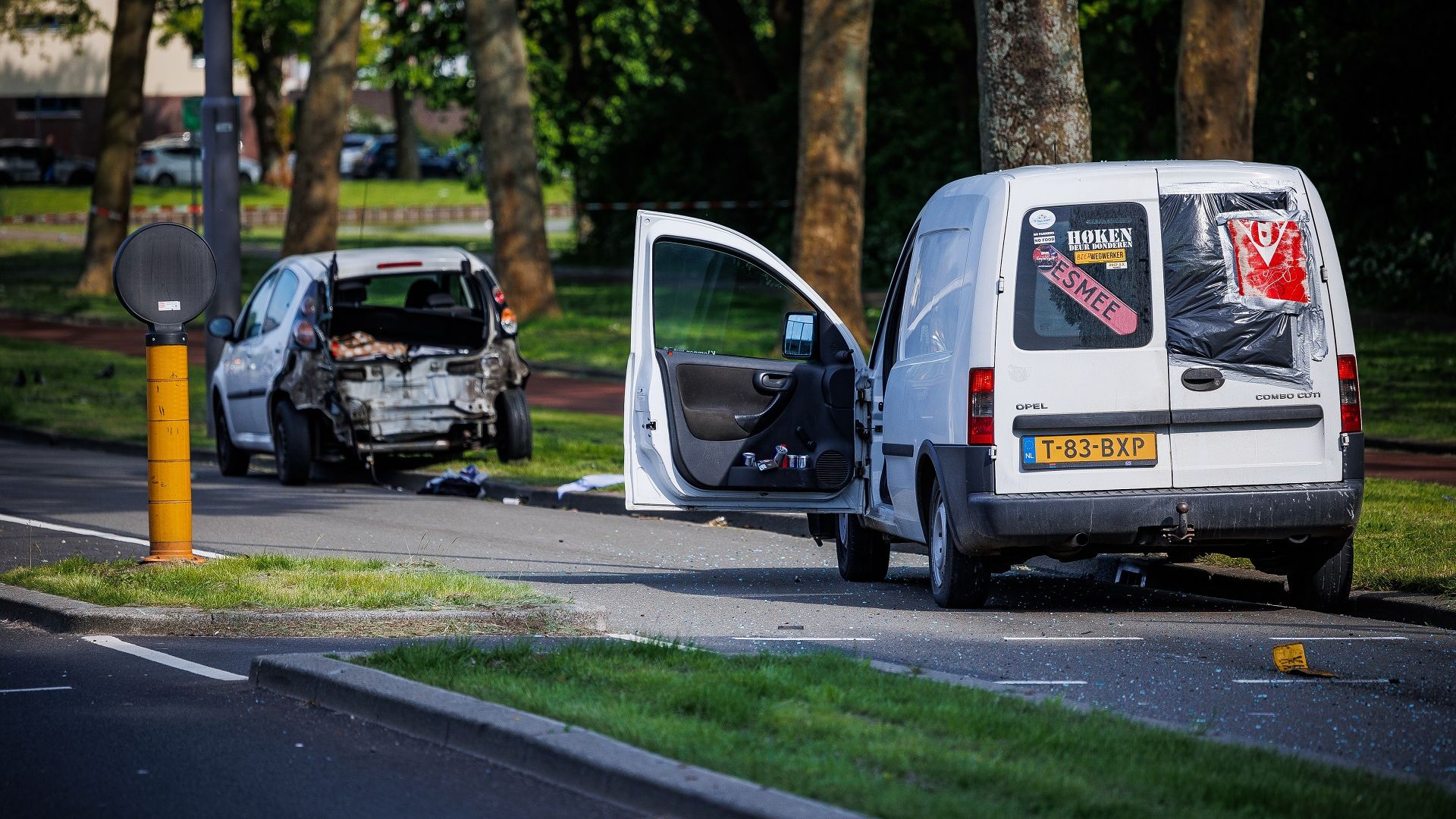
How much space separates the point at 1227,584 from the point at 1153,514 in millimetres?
1532

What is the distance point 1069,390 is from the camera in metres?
8.79

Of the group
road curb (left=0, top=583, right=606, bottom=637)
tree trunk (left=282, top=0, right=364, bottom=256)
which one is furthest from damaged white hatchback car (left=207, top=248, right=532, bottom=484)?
tree trunk (left=282, top=0, right=364, bottom=256)

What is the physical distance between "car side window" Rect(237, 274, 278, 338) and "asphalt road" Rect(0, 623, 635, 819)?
964 cm

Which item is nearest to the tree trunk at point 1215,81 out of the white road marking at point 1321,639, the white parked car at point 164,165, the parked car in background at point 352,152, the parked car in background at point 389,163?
the white road marking at point 1321,639

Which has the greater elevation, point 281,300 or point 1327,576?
point 281,300

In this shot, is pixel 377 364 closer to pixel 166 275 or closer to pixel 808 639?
pixel 166 275

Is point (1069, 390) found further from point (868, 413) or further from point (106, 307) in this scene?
point (106, 307)

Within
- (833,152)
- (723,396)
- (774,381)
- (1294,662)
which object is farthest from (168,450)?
(833,152)

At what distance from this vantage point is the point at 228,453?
59.1ft

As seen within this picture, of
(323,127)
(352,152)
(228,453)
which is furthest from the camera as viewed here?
(352,152)

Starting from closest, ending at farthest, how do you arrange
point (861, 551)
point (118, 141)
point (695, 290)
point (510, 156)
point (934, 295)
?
point (934, 295), point (695, 290), point (861, 551), point (510, 156), point (118, 141)

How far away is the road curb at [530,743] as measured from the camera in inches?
206

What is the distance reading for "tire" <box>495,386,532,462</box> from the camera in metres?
16.6

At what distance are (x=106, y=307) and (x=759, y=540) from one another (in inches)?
1032
